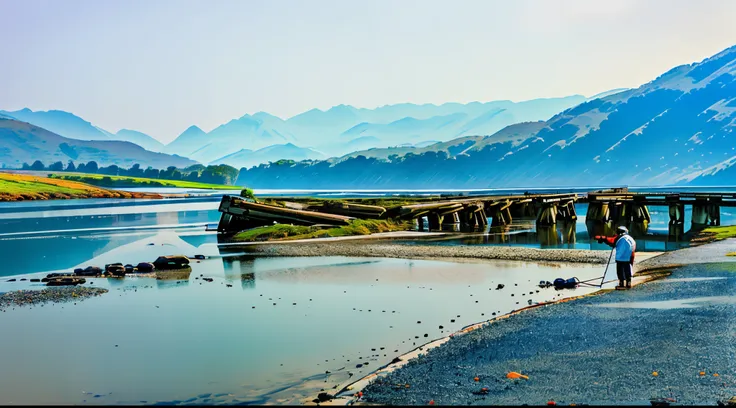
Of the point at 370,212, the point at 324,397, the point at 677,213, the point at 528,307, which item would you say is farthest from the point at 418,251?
the point at 677,213

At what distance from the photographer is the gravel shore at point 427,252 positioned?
40219 millimetres

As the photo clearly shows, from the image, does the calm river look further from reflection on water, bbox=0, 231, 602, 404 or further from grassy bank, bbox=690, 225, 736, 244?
grassy bank, bbox=690, 225, 736, 244

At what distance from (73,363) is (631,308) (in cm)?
1580

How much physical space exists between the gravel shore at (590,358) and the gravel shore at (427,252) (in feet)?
53.8

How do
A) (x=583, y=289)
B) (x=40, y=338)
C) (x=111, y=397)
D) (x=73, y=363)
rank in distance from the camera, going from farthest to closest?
(x=583, y=289) → (x=40, y=338) → (x=73, y=363) → (x=111, y=397)

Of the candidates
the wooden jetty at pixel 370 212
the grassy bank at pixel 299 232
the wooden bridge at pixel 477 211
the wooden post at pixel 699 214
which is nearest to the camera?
the grassy bank at pixel 299 232

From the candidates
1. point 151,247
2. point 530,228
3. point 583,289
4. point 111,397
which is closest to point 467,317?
point 583,289

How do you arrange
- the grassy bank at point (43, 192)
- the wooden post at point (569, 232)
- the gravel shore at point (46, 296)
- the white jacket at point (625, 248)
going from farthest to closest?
the grassy bank at point (43, 192) < the wooden post at point (569, 232) < the gravel shore at point (46, 296) < the white jacket at point (625, 248)

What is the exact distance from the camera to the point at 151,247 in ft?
177

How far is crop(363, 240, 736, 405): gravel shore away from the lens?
1382cm

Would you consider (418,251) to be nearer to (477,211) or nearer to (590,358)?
(477,211)

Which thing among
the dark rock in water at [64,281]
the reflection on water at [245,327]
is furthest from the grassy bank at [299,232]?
the dark rock in water at [64,281]

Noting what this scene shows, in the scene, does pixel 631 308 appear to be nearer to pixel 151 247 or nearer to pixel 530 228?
pixel 151 247

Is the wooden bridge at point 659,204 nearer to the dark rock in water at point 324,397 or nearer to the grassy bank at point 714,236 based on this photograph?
the grassy bank at point 714,236
